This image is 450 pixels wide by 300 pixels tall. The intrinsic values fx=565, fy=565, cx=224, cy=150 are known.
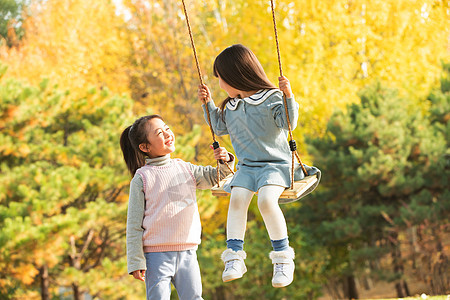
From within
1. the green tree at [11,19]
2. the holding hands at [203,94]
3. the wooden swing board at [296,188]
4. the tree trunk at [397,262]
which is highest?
the green tree at [11,19]

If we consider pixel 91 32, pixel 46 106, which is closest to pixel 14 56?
pixel 91 32

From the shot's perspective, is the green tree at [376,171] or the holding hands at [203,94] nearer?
the holding hands at [203,94]

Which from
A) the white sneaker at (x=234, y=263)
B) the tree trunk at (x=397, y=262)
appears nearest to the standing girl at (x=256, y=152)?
the white sneaker at (x=234, y=263)

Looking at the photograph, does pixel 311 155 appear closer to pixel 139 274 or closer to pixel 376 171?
pixel 376 171

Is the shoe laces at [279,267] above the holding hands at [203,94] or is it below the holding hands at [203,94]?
below

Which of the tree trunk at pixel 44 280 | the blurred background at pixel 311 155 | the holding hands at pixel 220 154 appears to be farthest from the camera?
the tree trunk at pixel 44 280

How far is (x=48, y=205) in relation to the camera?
8.09m

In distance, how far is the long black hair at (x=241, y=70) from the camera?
8.44 ft

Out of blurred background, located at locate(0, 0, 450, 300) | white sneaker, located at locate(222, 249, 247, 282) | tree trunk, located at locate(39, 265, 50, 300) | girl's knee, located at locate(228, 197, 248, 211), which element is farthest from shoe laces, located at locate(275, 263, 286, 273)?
tree trunk, located at locate(39, 265, 50, 300)

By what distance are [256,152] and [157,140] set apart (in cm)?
50

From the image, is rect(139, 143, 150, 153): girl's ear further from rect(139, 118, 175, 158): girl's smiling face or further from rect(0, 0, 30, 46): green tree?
rect(0, 0, 30, 46): green tree

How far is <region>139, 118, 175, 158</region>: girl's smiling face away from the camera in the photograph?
8.83ft

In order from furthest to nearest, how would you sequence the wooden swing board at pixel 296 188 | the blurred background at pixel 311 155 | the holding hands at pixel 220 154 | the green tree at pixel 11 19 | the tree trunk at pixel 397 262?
the green tree at pixel 11 19 < the tree trunk at pixel 397 262 < the blurred background at pixel 311 155 < the holding hands at pixel 220 154 < the wooden swing board at pixel 296 188

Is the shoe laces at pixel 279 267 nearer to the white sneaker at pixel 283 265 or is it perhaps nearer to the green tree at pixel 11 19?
the white sneaker at pixel 283 265
